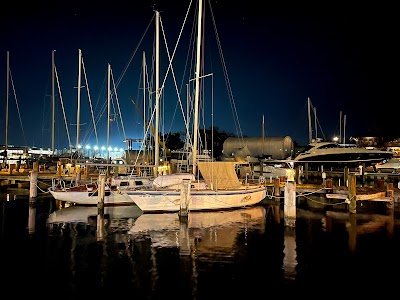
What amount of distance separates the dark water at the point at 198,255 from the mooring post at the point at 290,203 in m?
0.53

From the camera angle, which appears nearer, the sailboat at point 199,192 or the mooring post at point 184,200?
the mooring post at point 184,200

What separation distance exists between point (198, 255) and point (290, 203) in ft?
25.6

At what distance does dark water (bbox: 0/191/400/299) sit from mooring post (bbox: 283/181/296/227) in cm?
53

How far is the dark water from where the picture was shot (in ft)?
42.0

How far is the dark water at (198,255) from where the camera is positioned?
42.0 ft

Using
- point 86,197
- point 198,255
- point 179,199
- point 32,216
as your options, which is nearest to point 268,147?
point 86,197

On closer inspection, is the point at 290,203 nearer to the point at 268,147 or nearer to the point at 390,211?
the point at 390,211

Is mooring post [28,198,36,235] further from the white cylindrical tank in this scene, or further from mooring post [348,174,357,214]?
the white cylindrical tank

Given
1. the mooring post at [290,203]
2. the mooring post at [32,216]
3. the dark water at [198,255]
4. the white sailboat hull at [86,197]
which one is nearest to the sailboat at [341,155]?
the dark water at [198,255]

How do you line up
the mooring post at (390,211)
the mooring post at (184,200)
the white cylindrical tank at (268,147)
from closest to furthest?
the mooring post at (390,211)
the mooring post at (184,200)
the white cylindrical tank at (268,147)

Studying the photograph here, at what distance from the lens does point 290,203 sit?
21.9 metres

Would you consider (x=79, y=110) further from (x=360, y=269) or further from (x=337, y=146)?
(x=360, y=269)

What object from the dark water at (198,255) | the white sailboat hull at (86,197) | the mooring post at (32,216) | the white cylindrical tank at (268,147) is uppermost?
the white cylindrical tank at (268,147)

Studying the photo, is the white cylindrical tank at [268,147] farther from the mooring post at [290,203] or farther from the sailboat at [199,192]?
the mooring post at [290,203]
